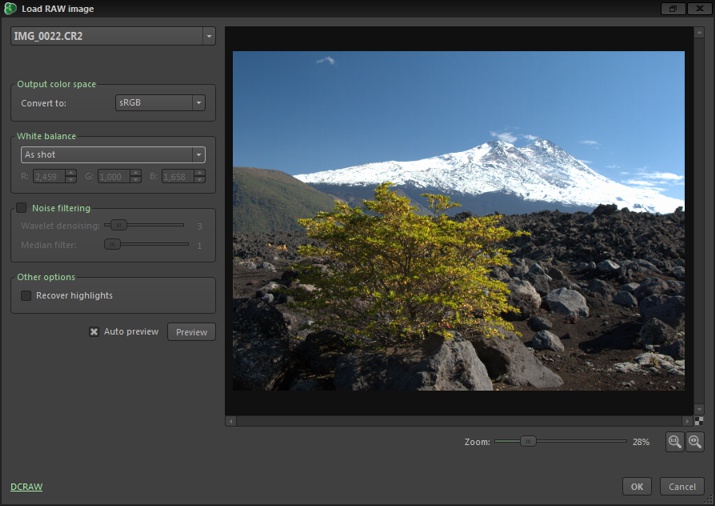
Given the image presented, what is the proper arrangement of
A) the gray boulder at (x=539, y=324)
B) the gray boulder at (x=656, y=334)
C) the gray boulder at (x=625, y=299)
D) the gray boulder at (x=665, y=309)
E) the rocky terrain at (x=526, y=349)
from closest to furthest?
the rocky terrain at (x=526, y=349) < the gray boulder at (x=656, y=334) < the gray boulder at (x=665, y=309) < the gray boulder at (x=539, y=324) < the gray boulder at (x=625, y=299)

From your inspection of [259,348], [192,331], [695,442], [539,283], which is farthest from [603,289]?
[192,331]

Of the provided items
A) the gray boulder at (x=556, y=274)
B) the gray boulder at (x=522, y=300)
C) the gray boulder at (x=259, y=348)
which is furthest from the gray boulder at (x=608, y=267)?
the gray boulder at (x=259, y=348)

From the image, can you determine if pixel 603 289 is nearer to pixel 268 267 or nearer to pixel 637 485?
pixel 637 485

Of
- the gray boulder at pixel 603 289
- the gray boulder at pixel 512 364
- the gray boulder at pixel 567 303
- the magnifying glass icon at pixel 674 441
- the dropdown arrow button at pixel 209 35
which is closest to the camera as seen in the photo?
the magnifying glass icon at pixel 674 441

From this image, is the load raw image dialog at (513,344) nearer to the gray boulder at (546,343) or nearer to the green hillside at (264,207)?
the gray boulder at (546,343)

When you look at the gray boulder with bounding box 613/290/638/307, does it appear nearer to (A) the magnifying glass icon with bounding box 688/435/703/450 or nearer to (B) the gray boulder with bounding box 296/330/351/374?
(B) the gray boulder with bounding box 296/330/351/374

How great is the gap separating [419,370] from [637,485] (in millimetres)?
3225

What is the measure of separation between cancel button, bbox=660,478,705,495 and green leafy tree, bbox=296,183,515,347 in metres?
3.48

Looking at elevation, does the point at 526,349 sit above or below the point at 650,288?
below

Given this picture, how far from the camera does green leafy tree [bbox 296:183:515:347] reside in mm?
7652

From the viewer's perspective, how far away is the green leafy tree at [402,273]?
765 centimetres

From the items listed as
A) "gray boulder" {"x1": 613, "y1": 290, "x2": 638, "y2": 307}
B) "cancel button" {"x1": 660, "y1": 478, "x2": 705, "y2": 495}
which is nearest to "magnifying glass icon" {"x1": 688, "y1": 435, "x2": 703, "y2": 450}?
"cancel button" {"x1": 660, "y1": 478, "x2": 705, "y2": 495}

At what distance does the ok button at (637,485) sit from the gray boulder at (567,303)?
30.9ft

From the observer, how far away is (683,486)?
168 inches
